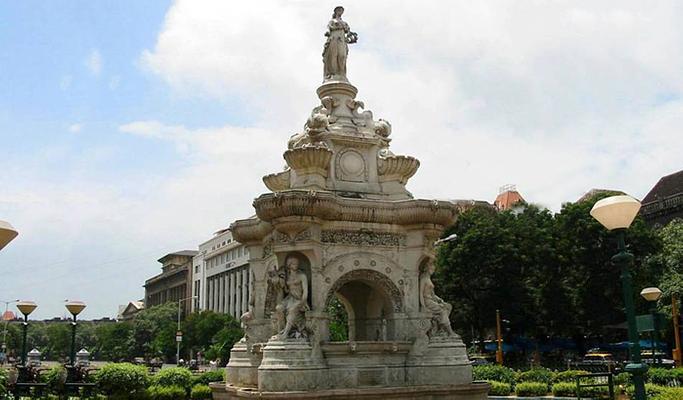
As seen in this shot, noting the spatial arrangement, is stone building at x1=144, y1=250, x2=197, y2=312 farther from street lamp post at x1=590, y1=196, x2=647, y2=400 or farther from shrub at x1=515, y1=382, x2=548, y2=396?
street lamp post at x1=590, y1=196, x2=647, y2=400

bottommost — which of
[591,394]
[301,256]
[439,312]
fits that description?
[591,394]

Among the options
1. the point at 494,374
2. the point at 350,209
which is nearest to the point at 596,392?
the point at 494,374

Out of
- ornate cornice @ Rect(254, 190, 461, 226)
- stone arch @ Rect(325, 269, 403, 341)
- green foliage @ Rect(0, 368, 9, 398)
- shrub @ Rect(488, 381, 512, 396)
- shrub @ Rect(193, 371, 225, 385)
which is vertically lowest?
shrub @ Rect(488, 381, 512, 396)

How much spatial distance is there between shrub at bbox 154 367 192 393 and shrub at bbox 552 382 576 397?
39.0ft

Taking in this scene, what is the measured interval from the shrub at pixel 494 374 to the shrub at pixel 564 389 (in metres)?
2.30

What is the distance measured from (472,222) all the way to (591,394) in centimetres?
2559

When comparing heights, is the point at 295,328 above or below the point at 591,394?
above

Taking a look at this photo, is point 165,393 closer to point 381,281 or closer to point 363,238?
point 381,281

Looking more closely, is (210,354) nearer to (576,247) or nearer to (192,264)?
(576,247)

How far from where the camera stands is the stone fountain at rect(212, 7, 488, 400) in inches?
499

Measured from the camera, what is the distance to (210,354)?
5941 centimetres

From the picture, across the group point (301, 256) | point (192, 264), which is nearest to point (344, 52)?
point (301, 256)

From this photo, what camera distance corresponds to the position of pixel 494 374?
25328mm

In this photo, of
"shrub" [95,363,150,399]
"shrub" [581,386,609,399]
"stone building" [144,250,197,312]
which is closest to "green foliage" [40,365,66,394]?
"shrub" [95,363,150,399]
